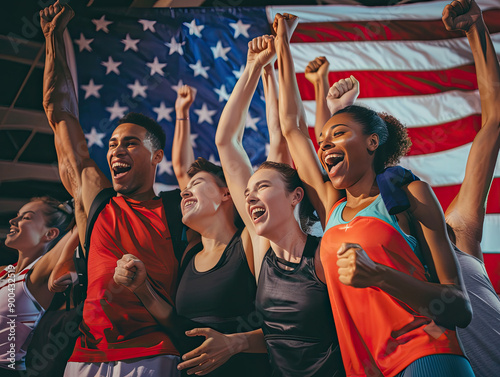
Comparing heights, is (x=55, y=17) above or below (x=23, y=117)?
above

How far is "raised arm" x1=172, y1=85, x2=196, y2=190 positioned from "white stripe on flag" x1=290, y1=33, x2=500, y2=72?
79 cm

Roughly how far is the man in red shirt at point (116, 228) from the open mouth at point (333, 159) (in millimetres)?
1080

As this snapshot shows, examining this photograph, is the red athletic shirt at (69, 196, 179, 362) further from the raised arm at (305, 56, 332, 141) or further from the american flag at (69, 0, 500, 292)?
the raised arm at (305, 56, 332, 141)

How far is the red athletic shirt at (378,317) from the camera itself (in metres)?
2.26

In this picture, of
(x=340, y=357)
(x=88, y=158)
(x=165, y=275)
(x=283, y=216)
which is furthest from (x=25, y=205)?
Answer: (x=340, y=357)

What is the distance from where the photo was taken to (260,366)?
271 cm

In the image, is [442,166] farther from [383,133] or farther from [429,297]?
[429,297]

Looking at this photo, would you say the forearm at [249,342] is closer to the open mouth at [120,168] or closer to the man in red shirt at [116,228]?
the man in red shirt at [116,228]

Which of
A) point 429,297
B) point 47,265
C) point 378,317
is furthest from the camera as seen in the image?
point 47,265

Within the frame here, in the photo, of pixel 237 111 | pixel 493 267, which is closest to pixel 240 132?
pixel 237 111

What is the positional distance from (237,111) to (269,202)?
2.15 ft

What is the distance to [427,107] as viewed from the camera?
340 centimetres

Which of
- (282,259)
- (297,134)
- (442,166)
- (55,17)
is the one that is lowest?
(282,259)

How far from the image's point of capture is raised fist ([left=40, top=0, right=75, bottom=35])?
3357mm
